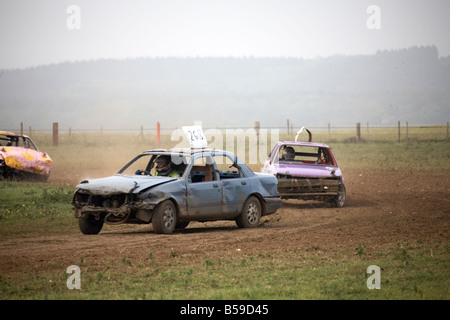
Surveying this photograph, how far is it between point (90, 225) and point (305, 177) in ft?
22.9

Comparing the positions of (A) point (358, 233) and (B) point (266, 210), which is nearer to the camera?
(A) point (358, 233)

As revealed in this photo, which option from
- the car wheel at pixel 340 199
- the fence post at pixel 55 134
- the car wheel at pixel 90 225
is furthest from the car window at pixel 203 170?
the fence post at pixel 55 134

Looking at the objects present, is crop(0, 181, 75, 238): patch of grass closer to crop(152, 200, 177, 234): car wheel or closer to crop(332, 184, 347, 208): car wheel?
crop(152, 200, 177, 234): car wheel

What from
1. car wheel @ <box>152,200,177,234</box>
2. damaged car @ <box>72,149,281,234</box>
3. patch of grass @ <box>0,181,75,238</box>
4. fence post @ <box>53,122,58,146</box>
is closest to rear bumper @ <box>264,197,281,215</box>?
damaged car @ <box>72,149,281,234</box>

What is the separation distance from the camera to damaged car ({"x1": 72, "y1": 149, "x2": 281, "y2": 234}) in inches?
515

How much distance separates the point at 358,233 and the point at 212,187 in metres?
2.87

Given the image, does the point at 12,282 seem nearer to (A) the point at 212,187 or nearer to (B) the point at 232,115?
(A) the point at 212,187

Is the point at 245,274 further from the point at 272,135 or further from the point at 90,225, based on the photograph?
Answer: the point at 272,135

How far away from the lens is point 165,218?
13438 mm

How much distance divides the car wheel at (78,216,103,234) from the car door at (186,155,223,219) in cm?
170

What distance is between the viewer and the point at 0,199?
1955 cm

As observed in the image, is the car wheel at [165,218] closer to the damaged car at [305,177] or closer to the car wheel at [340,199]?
the damaged car at [305,177]

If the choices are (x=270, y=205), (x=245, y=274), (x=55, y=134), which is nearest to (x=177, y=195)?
(x=270, y=205)
